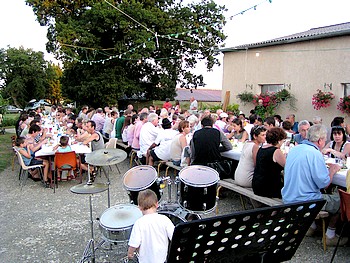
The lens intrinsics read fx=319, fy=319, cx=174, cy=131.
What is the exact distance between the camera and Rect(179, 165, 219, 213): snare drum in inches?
150

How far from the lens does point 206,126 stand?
18.8ft

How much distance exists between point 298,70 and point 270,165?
999 centimetres

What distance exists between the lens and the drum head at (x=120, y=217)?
3209 millimetres

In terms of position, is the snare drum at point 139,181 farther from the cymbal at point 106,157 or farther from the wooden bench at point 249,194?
the wooden bench at point 249,194

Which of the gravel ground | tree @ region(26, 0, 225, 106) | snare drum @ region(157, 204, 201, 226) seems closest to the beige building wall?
tree @ region(26, 0, 225, 106)

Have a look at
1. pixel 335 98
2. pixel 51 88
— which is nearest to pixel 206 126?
pixel 335 98

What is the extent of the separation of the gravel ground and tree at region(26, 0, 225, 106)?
1277 centimetres

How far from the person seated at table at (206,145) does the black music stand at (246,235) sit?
3.30m

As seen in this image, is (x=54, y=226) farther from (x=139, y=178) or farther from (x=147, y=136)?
(x=147, y=136)

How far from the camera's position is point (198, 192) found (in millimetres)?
3812

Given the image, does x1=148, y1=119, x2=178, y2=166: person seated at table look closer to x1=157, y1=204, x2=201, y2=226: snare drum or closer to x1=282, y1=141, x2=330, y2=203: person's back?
x1=157, y1=204, x2=201, y2=226: snare drum

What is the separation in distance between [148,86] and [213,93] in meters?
28.7

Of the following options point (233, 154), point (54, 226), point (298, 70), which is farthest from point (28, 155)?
point (298, 70)

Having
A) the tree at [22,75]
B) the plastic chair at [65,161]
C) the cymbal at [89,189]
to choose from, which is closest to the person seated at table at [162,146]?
the plastic chair at [65,161]
